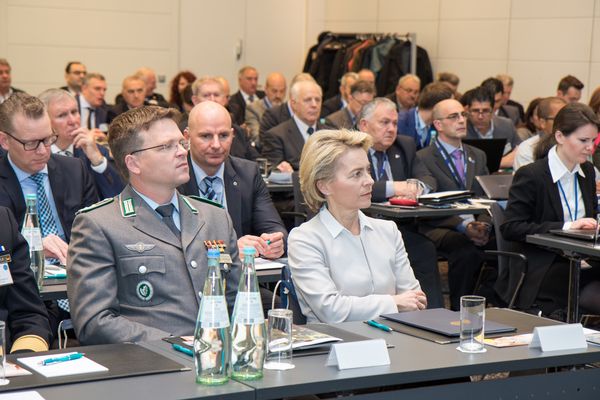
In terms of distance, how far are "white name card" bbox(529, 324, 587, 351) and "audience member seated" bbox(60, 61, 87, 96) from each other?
947 cm

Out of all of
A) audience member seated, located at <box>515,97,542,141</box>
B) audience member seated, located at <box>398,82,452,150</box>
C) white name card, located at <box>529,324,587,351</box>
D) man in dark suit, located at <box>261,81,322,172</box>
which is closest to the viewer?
white name card, located at <box>529,324,587,351</box>

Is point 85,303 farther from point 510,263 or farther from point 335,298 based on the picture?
point 510,263

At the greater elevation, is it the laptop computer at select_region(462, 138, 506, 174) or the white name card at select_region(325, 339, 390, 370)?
the laptop computer at select_region(462, 138, 506, 174)

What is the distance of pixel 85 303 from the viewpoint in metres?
3.04

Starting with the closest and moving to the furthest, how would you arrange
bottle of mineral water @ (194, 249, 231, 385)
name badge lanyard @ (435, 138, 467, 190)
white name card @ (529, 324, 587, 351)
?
bottle of mineral water @ (194, 249, 231, 385)
white name card @ (529, 324, 587, 351)
name badge lanyard @ (435, 138, 467, 190)

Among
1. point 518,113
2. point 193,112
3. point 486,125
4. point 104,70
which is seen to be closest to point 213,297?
point 193,112

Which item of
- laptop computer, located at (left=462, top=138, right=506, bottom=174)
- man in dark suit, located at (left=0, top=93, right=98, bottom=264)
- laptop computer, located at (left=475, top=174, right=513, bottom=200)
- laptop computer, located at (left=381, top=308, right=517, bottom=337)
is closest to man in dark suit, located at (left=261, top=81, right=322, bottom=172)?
laptop computer, located at (left=462, top=138, right=506, bottom=174)

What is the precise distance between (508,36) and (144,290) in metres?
9.56

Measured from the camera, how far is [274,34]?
14.2m

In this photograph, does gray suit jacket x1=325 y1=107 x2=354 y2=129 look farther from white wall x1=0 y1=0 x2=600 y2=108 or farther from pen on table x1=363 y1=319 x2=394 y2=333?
pen on table x1=363 y1=319 x2=394 y2=333

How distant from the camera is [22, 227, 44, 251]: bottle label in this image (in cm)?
375

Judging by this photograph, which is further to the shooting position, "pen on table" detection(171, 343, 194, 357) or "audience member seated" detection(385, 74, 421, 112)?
"audience member seated" detection(385, 74, 421, 112)

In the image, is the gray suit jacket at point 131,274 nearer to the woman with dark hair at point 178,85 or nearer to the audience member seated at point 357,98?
the audience member seated at point 357,98

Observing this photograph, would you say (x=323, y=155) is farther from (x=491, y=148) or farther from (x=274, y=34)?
(x=274, y=34)
